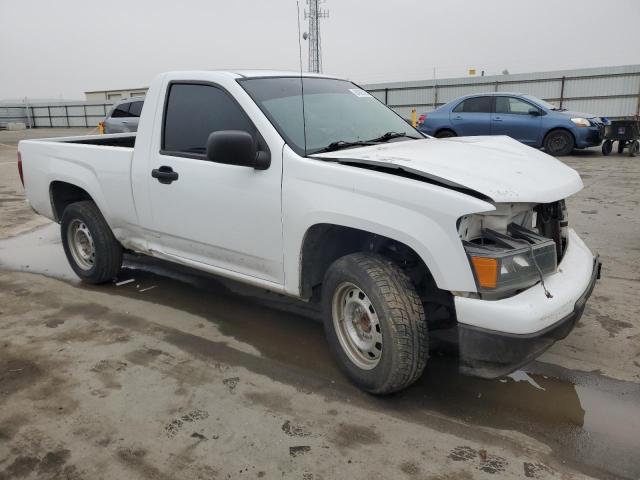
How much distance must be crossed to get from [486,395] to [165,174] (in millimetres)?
2657

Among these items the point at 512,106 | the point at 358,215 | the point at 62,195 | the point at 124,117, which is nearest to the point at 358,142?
the point at 358,215

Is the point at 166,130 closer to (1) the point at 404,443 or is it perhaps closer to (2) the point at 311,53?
(2) the point at 311,53

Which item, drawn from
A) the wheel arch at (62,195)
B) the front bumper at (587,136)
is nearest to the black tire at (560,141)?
the front bumper at (587,136)

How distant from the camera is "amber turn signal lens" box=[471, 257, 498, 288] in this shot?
2516 millimetres

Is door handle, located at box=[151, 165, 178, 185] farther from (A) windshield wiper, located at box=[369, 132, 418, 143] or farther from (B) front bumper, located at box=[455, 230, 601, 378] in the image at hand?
(B) front bumper, located at box=[455, 230, 601, 378]

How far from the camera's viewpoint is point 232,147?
10.2 ft

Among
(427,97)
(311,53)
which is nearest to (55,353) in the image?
(311,53)

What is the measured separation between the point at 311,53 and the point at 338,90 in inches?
18.5

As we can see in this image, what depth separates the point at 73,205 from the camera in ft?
16.4

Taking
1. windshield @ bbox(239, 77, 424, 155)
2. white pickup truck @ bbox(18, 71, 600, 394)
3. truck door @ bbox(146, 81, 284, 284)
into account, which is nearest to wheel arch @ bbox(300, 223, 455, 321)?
white pickup truck @ bbox(18, 71, 600, 394)

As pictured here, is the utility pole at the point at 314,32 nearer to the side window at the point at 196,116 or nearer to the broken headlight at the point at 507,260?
the side window at the point at 196,116

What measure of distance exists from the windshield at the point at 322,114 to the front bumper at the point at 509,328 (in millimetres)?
1439

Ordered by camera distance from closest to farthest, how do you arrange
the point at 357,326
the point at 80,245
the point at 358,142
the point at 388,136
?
the point at 357,326 < the point at 358,142 < the point at 388,136 < the point at 80,245

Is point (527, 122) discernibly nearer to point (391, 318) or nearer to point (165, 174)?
point (165, 174)
